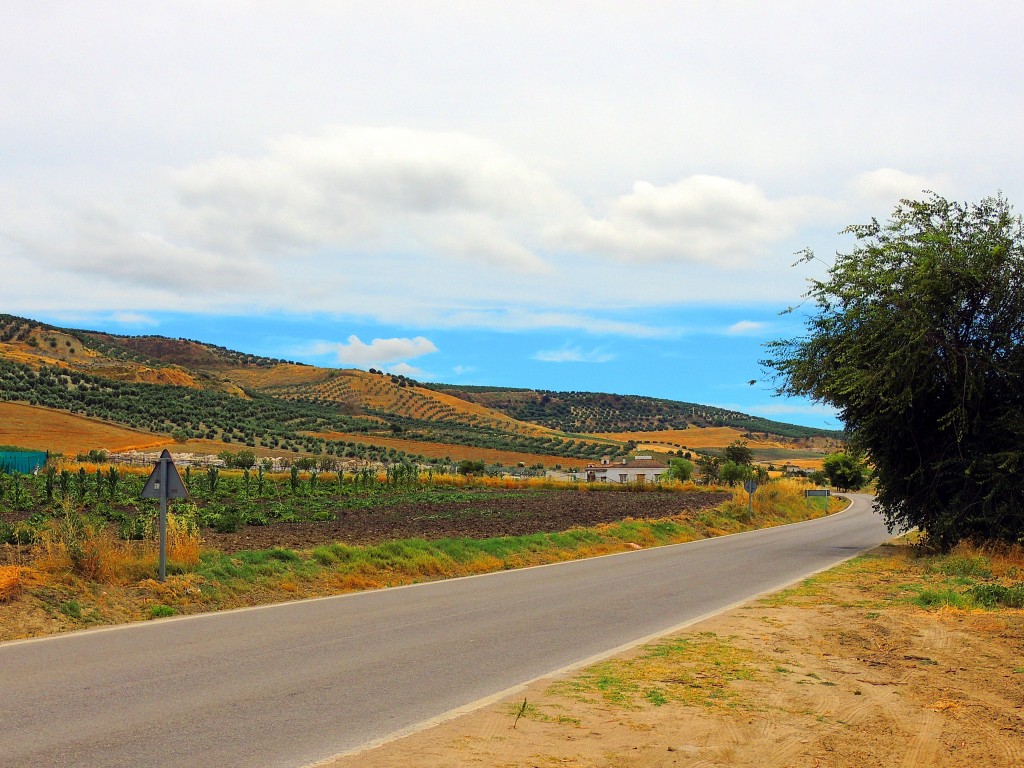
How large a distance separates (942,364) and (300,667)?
61.0ft

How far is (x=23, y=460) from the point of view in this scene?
56.2 metres

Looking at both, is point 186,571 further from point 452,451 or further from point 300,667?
point 452,451

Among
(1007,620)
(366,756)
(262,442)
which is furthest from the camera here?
(262,442)

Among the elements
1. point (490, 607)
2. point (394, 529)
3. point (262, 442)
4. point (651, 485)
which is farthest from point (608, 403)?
point (490, 607)

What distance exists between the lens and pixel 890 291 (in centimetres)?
2288

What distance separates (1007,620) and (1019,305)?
12012 millimetres

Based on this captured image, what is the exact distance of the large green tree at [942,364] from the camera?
2175cm

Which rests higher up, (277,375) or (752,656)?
(277,375)

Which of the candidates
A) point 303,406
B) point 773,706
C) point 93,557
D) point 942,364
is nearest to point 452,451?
point 303,406

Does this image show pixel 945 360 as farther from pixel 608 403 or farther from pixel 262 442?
pixel 608 403

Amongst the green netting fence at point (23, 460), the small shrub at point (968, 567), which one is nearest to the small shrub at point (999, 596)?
the small shrub at point (968, 567)

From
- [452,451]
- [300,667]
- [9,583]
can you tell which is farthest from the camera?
[452,451]

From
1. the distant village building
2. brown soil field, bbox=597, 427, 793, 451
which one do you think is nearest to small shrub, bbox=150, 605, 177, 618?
the distant village building

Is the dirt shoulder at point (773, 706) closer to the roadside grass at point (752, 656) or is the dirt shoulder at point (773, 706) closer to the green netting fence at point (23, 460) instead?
the roadside grass at point (752, 656)
